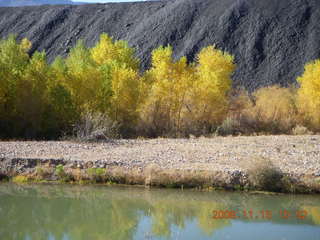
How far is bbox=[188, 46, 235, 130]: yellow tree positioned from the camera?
32.8 metres

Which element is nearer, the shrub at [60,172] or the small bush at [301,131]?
the shrub at [60,172]

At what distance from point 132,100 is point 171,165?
43.3 feet

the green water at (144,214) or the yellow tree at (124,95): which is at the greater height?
the yellow tree at (124,95)

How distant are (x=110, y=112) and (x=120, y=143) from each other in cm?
655

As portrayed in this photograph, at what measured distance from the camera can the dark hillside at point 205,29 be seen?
53.7 m

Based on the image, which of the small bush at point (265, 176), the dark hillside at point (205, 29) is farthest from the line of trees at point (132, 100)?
the dark hillside at point (205, 29)

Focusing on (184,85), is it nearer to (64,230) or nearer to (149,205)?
(149,205)

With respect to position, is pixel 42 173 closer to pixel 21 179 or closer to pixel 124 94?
pixel 21 179

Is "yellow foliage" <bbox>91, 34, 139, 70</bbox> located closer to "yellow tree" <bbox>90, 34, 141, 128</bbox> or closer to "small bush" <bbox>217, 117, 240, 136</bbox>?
"yellow tree" <bbox>90, 34, 141, 128</bbox>

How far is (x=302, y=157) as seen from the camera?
2062cm

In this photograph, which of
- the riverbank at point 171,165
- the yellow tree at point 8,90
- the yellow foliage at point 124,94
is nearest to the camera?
the riverbank at point 171,165

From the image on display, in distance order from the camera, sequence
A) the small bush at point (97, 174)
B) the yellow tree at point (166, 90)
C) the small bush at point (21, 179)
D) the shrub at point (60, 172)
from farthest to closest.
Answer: the yellow tree at point (166, 90) → the small bush at point (21, 179) → the shrub at point (60, 172) → the small bush at point (97, 174)

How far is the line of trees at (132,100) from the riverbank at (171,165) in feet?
14.2

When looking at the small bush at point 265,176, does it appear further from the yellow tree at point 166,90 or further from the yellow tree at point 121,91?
the yellow tree at point 166,90
